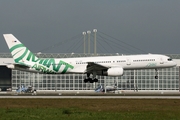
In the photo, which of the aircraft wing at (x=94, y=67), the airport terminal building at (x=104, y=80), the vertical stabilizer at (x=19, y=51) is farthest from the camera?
the airport terminal building at (x=104, y=80)

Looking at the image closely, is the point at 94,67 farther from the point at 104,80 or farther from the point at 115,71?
the point at 104,80

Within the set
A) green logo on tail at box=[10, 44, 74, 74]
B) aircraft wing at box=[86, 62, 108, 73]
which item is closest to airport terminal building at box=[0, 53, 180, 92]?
aircraft wing at box=[86, 62, 108, 73]

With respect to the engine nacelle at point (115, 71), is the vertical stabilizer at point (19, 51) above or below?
above

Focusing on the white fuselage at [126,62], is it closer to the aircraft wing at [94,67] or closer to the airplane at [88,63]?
the airplane at [88,63]

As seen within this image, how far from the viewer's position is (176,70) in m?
129

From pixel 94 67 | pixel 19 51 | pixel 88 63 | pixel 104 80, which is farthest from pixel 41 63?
pixel 104 80

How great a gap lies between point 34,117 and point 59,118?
2.36 m

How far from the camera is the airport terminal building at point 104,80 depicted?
128 metres

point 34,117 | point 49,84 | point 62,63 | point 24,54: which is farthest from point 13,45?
point 34,117

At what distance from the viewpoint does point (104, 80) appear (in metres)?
130

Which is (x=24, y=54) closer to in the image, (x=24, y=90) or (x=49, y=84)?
(x=24, y=90)

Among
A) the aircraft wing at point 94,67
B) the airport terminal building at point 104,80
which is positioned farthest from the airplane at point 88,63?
the airport terminal building at point 104,80

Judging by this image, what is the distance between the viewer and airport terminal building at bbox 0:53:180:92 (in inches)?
5049

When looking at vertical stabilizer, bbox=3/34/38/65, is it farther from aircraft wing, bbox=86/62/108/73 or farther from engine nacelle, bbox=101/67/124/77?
engine nacelle, bbox=101/67/124/77
